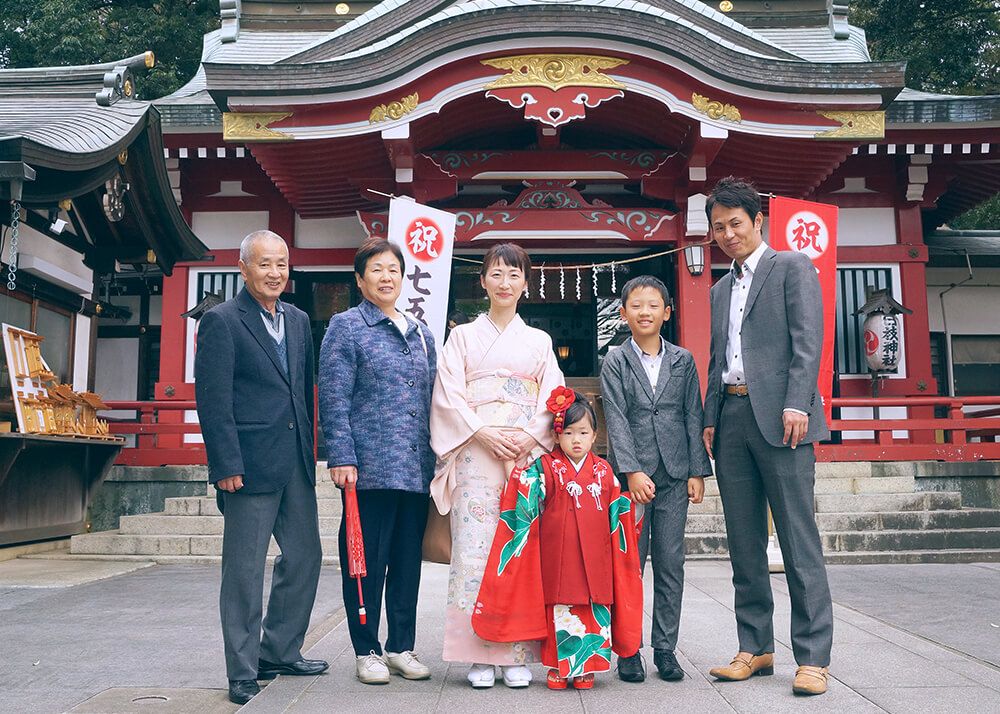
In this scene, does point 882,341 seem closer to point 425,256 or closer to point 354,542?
point 425,256

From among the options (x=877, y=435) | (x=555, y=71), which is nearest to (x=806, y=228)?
(x=555, y=71)

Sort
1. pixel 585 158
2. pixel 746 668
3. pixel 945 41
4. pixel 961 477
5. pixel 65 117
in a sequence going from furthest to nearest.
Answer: pixel 945 41, pixel 585 158, pixel 961 477, pixel 65 117, pixel 746 668

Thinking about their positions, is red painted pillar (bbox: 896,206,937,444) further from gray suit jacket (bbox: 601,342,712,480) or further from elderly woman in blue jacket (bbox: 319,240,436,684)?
elderly woman in blue jacket (bbox: 319,240,436,684)

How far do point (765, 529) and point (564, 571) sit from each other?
2.84 ft

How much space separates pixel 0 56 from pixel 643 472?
2151 cm

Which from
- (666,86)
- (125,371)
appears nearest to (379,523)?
(666,86)

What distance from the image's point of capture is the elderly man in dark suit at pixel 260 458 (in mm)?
3428

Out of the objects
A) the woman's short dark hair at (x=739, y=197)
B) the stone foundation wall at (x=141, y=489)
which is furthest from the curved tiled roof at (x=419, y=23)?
the woman's short dark hair at (x=739, y=197)

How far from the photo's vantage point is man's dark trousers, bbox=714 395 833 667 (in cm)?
344

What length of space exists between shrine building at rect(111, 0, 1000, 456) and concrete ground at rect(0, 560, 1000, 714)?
442cm

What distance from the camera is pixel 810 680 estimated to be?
3.29m

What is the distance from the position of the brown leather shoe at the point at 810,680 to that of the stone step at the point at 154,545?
5.09 metres

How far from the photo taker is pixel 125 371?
12.9 meters

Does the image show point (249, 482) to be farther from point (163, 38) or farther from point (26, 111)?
point (163, 38)
